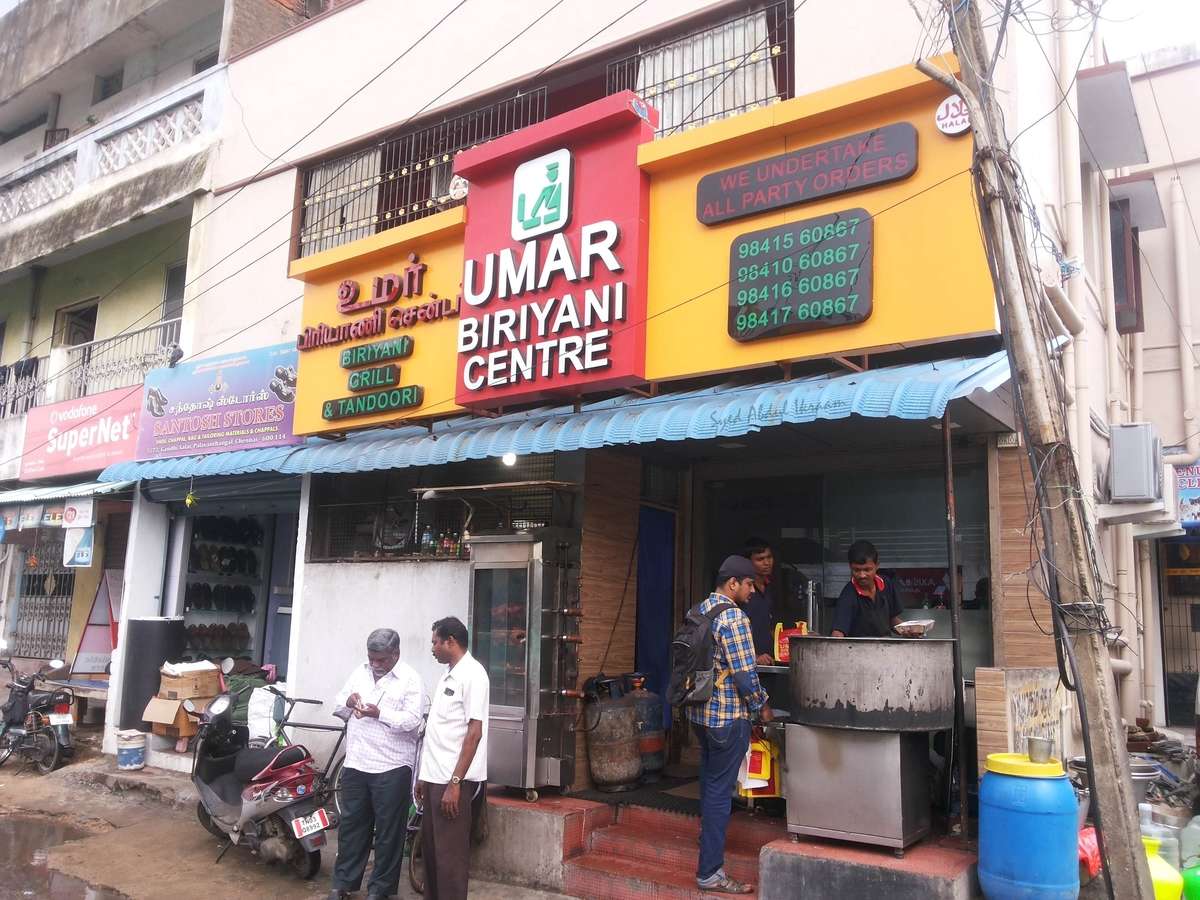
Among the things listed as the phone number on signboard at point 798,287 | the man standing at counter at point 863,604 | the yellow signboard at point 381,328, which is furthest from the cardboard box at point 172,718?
the phone number on signboard at point 798,287

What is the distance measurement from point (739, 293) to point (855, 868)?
370 centimetres

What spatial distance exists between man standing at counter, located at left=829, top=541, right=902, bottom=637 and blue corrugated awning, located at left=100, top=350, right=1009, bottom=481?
117cm

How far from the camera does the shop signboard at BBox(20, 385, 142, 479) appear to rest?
1234cm

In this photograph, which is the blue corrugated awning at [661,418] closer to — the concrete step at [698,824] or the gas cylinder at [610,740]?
the gas cylinder at [610,740]

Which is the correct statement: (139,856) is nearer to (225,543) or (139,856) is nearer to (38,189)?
(225,543)

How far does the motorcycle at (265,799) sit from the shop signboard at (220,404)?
348 cm

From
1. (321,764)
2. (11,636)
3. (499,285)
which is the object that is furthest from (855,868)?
(11,636)

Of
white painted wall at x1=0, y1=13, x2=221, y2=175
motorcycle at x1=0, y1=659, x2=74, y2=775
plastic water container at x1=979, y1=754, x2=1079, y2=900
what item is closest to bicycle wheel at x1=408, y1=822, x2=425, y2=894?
plastic water container at x1=979, y1=754, x2=1079, y2=900

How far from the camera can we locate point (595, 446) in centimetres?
673

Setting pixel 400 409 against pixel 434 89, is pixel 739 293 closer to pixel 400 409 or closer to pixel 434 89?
pixel 400 409

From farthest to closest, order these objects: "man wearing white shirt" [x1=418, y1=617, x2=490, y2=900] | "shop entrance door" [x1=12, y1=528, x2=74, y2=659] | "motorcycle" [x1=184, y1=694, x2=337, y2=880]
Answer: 1. "shop entrance door" [x1=12, y1=528, x2=74, y2=659]
2. "motorcycle" [x1=184, y1=694, x2=337, y2=880]
3. "man wearing white shirt" [x1=418, y1=617, x2=490, y2=900]

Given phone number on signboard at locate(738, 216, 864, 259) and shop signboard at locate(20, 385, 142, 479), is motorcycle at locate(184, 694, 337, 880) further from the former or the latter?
shop signboard at locate(20, 385, 142, 479)

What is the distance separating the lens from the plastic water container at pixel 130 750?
1018 cm

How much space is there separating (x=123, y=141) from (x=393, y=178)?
19.0 feet
